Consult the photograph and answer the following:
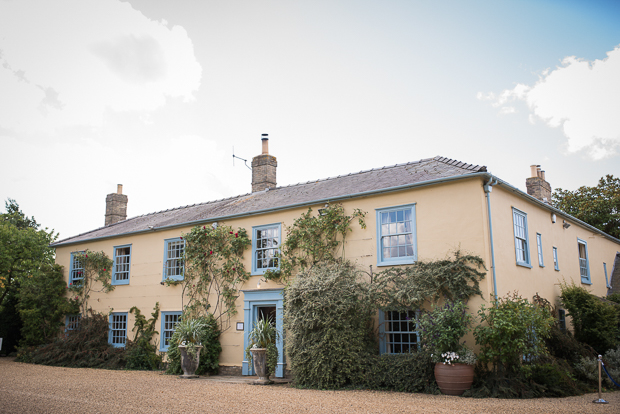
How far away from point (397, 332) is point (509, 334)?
9.46 feet

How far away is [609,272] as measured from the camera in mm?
20797

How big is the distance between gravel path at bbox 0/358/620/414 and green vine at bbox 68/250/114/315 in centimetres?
698

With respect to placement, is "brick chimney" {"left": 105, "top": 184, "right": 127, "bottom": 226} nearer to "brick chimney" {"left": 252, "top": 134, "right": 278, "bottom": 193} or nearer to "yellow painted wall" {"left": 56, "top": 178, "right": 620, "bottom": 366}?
"yellow painted wall" {"left": 56, "top": 178, "right": 620, "bottom": 366}

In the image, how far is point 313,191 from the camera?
52.6ft

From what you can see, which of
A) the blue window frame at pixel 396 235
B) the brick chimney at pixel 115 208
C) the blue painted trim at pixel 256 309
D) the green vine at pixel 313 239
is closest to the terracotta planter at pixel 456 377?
the blue window frame at pixel 396 235

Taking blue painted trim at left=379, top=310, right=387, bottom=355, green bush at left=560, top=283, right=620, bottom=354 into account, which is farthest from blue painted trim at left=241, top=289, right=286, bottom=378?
green bush at left=560, top=283, right=620, bottom=354

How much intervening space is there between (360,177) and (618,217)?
63.8ft

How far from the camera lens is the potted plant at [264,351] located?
502 inches

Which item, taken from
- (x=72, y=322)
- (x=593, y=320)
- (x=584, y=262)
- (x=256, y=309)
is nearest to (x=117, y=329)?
(x=72, y=322)

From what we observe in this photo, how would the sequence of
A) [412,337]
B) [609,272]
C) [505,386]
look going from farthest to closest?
[609,272] < [412,337] < [505,386]

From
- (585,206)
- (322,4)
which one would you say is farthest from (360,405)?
(585,206)

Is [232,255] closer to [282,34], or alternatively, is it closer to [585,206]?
[282,34]

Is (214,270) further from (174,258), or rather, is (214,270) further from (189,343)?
(189,343)

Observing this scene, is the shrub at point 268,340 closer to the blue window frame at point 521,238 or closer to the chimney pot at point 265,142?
the blue window frame at point 521,238
